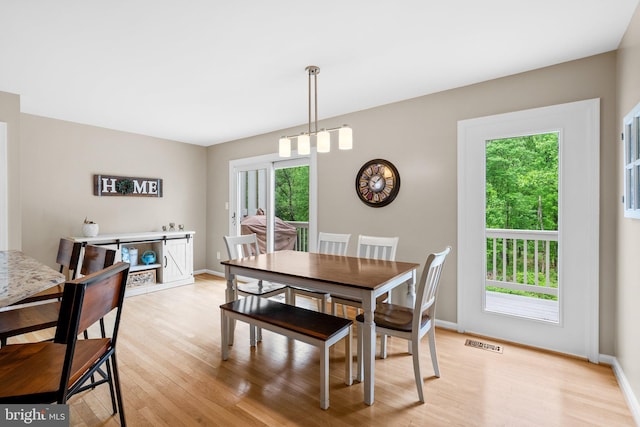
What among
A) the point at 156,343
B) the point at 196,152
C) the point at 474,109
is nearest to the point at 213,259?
the point at 196,152

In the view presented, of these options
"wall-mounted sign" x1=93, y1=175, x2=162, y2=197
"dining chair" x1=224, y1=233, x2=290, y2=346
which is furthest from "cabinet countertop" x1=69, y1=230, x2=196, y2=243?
"dining chair" x1=224, y1=233, x2=290, y2=346

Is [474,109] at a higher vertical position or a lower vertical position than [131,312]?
higher

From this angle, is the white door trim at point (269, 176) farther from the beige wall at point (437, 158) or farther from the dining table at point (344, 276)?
the dining table at point (344, 276)

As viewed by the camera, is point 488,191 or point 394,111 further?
point 394,111

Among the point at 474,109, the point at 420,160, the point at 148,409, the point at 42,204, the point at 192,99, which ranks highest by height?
the point at 192,99

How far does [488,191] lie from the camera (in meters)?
2.97

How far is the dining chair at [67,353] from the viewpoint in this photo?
1.13 metres

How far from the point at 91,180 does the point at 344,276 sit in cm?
416

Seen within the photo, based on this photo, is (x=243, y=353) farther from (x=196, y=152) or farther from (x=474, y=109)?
(x=196, y=152)

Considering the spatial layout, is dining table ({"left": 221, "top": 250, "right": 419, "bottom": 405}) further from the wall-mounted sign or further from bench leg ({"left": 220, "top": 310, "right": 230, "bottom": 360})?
the wall-mounted sign

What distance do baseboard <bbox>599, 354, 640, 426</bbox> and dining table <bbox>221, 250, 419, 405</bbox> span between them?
1.37 meters

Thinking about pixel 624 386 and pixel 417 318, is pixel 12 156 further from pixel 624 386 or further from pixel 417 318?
pixel 624 386

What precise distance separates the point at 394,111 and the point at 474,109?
0.84 meters

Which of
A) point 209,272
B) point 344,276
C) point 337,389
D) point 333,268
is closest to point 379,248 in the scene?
point 333,268
